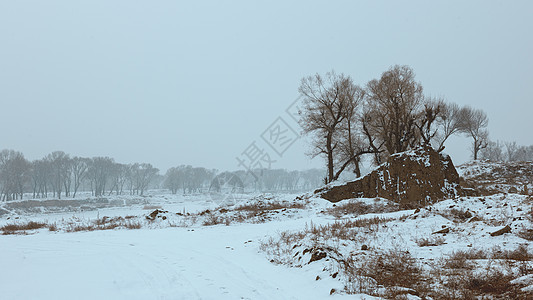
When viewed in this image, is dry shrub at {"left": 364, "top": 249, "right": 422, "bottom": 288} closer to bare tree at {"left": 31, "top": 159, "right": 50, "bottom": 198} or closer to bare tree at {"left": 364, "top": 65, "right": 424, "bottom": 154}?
bare tree at {"left": 364, "top": 65, "right": 424, "bottom": 154}

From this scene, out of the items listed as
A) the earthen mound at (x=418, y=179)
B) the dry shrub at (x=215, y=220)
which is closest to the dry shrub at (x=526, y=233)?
the earthen mound at (x=418, y=179)

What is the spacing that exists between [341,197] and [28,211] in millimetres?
49120

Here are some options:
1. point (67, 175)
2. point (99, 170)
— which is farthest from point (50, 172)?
point (99, 170)

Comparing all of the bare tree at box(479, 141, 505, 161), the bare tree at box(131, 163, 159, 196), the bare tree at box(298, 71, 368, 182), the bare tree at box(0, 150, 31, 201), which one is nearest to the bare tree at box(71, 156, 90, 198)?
the bare tree at box(0, 150, 31, 201)

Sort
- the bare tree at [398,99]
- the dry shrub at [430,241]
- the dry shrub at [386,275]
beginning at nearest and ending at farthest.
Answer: the dry shrub at [386,275], the dry shrub at [430,241], the bare tree at [398,99]

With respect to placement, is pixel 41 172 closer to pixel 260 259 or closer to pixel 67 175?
pixel 67 175

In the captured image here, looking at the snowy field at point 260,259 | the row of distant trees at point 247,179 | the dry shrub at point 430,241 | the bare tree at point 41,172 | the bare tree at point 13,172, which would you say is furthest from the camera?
the row of distant trees at point 247,179

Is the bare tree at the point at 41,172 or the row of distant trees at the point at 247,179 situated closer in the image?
the bare tree at the point at 41,172

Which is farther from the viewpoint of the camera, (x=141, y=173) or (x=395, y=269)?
(x=141, y=173)

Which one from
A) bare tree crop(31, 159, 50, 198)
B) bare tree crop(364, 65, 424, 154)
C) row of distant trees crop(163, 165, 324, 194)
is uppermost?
bare tree crop(364, 65, 424, 154)

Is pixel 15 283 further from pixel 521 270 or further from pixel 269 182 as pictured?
pixel 269 182

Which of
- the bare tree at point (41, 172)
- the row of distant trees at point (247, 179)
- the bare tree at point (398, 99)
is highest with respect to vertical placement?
the bare tree at point (398, 99)

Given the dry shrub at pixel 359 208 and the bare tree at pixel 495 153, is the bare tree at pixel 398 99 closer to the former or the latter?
the dry shrub at pixel 359 208

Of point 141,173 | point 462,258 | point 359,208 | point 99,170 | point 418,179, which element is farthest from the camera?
point 141,173
